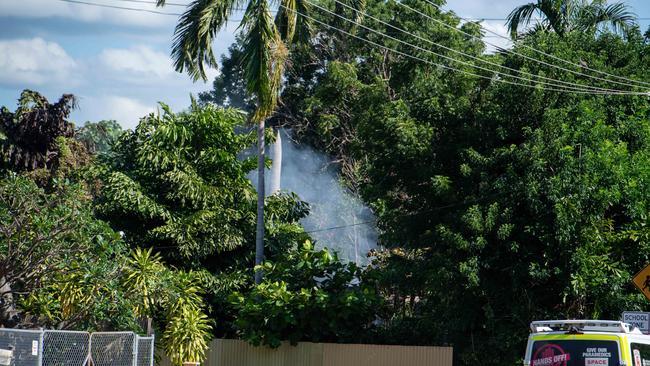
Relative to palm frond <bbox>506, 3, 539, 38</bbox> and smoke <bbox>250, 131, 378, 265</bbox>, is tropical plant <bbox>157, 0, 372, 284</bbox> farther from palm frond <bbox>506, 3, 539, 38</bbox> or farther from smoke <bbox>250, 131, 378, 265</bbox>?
smoke <bbox>250, 131, 378, 265</bbox>

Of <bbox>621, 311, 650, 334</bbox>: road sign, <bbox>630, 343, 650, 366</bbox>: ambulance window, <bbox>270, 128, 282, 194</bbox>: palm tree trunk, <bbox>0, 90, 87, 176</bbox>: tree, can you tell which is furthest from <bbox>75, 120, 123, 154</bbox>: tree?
<bbox>630, 343, 650, 366</bbox>: ambulance window

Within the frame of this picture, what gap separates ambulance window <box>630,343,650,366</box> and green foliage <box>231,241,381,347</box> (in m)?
9.95

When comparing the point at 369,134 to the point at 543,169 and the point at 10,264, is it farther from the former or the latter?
the point at 10,264

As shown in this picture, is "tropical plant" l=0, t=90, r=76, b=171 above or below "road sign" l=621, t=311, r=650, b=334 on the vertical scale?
above

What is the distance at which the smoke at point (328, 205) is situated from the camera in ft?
145

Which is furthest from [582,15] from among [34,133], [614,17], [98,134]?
[98,134]

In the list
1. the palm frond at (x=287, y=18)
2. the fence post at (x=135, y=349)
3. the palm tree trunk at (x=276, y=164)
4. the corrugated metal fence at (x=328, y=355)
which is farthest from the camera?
the palm tree trunk at (x=276, y=164)

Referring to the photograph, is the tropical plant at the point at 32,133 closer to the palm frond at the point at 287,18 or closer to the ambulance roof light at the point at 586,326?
the palm frond at the point at 287,18

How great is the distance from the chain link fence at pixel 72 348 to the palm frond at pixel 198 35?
7930 millimetres

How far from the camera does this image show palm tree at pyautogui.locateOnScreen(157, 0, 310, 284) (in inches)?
931

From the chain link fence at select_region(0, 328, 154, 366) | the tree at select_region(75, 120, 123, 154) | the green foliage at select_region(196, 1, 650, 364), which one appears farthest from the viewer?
the tree at select_region(75, 120, 123, 154)

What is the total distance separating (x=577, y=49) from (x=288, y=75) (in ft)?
70.6

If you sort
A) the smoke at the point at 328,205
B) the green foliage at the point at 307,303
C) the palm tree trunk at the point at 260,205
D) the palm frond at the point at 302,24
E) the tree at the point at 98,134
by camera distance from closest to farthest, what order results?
the green foliage at the point at 307,303 < the palm tree trunk at the point at 260,205 < the palm frond at the point at 302,24 < the tree at the point at 98,134 < the smoke at the point at 328,205

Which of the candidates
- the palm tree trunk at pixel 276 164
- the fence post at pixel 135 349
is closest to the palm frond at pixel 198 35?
the fence post at pixel 135 349
